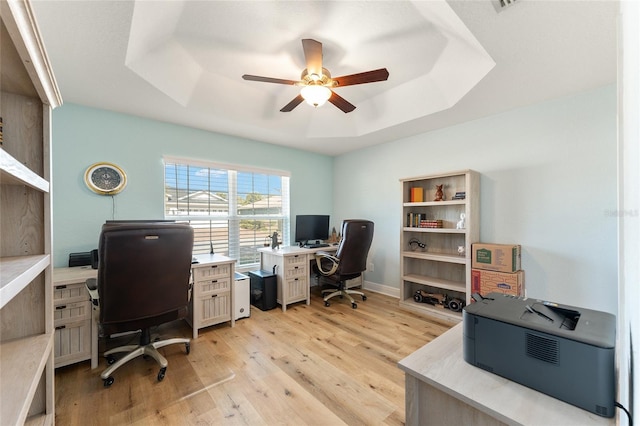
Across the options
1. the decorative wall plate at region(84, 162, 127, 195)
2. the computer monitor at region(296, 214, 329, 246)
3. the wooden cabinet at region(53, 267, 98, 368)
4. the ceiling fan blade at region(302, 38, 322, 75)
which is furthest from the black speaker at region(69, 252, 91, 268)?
the ceiling fan blade at region(302, 38, 322, 75)

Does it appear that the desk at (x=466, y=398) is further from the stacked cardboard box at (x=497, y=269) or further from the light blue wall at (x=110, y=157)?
the light blue wall at (x=110, y=157)

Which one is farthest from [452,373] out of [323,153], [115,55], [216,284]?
[323,153]

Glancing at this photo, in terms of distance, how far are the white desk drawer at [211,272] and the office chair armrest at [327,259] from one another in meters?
1.27

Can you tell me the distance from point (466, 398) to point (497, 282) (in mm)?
2357

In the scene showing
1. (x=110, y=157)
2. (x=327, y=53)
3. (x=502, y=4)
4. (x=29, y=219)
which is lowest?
(x=29, y=219)

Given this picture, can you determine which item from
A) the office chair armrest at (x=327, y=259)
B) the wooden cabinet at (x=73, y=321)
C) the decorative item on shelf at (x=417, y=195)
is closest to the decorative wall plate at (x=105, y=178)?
the wooden cabinet at (x=73, y=321)

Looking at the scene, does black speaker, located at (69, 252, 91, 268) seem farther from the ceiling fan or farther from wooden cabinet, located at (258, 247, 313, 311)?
the ceiling fan

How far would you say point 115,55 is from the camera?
73.5 inches

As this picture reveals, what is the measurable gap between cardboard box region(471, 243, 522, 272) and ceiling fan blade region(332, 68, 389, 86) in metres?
2.07

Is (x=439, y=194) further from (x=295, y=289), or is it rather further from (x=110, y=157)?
(x=110, y=157)

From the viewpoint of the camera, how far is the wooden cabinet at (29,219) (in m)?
0.86

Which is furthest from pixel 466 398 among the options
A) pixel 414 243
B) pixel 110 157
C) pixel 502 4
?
pixel 110 157

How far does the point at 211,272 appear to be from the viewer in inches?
108

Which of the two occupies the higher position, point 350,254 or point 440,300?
point 350,254
